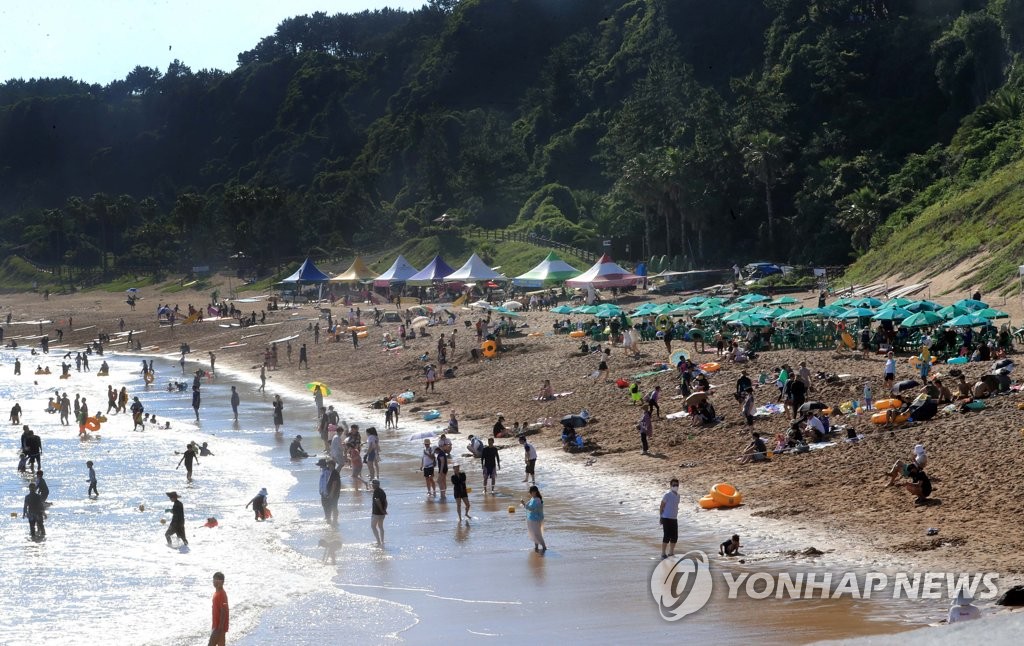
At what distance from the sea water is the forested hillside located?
105 ft

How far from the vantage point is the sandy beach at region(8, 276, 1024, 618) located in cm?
1398

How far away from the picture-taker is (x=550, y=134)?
103 meters

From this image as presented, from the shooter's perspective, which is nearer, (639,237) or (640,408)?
(640,408)

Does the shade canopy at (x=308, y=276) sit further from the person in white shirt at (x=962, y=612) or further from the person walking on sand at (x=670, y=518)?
the person in white shirt at (x=962, y=612)

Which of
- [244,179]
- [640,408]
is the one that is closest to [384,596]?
[640,408]

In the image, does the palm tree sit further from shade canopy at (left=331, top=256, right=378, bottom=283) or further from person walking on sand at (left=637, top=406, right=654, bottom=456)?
person walking on sand at (left=637, top=406, right=654, bottom=456)

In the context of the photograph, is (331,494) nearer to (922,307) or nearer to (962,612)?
(962,612)

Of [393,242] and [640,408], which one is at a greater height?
[393,242]

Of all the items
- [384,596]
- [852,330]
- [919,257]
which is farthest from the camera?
[919,257]

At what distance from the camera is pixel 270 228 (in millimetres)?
88750

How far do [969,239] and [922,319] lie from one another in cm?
1807

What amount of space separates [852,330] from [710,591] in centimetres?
1806

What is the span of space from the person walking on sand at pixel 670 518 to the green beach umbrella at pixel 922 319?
13361mm

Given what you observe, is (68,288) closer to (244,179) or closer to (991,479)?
(244,179)
